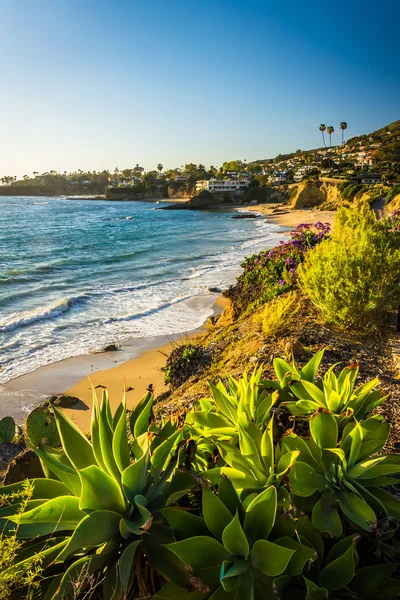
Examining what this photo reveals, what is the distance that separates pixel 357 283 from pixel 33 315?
11.9 m

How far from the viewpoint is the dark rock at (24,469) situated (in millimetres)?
2809

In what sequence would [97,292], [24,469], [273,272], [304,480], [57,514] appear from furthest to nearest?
[97,292]
[273,272]
[24,469]
[304,480]
[57,514]

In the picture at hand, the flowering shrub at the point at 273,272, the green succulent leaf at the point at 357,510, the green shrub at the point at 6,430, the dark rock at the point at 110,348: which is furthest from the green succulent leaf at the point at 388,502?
the dark rock at the point at 110,348

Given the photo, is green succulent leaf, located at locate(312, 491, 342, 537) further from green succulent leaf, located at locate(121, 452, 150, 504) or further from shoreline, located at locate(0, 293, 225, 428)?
shoreline, located at locate(0, 293, 225, 428)

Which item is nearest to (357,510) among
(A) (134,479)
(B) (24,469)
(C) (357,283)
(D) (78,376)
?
(A) (134,479)

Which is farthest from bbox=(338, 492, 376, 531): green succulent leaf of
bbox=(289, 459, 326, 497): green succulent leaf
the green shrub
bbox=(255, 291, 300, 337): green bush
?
the green shrub

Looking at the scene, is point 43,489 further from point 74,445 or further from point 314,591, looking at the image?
point 314,591

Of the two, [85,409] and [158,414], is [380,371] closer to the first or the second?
[158,414]

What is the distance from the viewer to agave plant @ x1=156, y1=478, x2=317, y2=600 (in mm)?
1451

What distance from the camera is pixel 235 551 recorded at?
4.99 ft

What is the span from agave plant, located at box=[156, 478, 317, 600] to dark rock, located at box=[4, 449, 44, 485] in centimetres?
158

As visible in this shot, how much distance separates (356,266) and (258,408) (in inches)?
149

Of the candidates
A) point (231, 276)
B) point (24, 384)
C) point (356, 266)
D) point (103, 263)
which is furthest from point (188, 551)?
point (103, 263)

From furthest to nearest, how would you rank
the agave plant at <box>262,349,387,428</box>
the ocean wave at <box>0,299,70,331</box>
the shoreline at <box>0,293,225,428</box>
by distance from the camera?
the ocean wave at <box>0,299,70,331</box>, the shoreline at <box>0,293,225,428</box>, the agave plant at <box>262,349,387,428</box>
